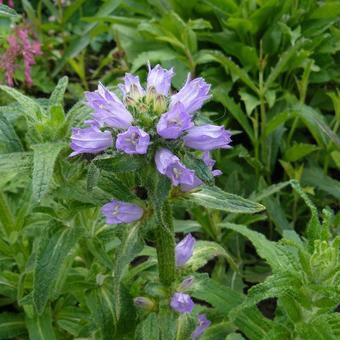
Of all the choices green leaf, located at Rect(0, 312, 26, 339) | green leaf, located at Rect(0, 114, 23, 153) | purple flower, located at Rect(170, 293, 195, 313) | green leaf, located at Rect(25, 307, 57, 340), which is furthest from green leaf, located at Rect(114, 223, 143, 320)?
green leaf, located at Rect(0, 312, 26, 339)

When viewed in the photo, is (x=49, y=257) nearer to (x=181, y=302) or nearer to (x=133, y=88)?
(x=181, y=302)

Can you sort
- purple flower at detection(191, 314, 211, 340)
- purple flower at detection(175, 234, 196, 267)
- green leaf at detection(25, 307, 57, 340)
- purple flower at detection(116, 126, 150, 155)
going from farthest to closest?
green leaf at detection(25, 307, 57, 340) → purple flower at detection(191, 314, 211, 340) → purple flower at detection(175, 234, 196, 267) → purple flower at detection(116, 126, 150, 155)

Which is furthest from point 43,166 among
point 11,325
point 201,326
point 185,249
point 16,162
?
point 11,325

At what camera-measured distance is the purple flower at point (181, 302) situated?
61.9 inches

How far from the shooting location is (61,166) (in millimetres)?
1634

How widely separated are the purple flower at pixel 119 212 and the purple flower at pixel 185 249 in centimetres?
23

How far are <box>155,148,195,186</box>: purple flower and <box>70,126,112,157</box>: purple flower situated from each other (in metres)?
0.13

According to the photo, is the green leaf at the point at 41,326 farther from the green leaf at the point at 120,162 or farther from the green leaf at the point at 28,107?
the green leaf at the point at 120,162

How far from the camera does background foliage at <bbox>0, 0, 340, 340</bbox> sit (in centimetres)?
160

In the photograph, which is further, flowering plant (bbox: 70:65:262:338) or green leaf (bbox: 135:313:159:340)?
green leaf (bbox: 135:313:159:340)

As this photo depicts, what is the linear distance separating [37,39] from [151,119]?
261 cm

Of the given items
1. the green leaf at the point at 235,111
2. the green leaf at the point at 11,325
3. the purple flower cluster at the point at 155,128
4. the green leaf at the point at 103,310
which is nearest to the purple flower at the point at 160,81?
the purple flower cluster at the point at 155,128

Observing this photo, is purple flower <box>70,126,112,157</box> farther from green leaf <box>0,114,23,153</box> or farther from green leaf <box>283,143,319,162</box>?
green leaf <box>283,143,319,162</box>

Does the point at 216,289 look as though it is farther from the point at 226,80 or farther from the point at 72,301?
the point at 226,80
